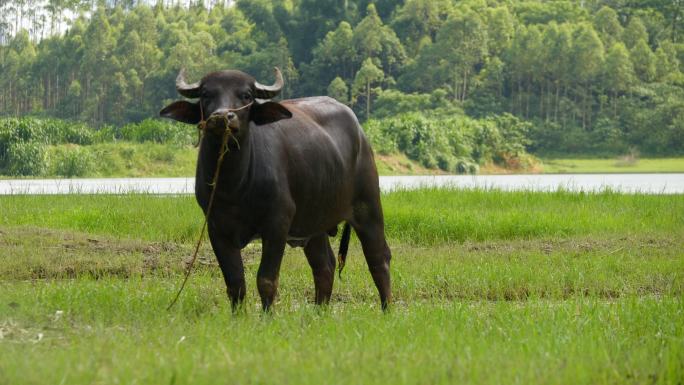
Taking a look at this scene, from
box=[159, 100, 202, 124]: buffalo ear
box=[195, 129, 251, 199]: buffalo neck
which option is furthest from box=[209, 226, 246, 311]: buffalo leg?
box=[159, 100, 202, 124]: buffalo ear

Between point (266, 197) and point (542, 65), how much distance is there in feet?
149

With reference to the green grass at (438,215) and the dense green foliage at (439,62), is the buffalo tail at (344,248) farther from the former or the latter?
the dense green foliage at (439,62)

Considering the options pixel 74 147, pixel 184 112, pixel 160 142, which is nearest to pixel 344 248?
pixel 184 112

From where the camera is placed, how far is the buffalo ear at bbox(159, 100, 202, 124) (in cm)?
602

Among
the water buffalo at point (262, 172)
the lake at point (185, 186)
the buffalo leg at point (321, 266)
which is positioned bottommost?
the lake at point (185, 186)

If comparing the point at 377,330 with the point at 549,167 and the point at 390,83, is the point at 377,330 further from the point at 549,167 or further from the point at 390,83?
the point at 390,83

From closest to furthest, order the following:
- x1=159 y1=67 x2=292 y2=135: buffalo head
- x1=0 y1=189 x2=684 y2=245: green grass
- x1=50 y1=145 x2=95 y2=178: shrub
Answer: x1=159 y1=67 x2=292 y2=135: buffalo head → x1=0 y1=189 x2=684 y2=245: green grass → x1=50 y1=145 x2=95 y2=178: shrub

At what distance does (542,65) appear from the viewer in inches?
1955

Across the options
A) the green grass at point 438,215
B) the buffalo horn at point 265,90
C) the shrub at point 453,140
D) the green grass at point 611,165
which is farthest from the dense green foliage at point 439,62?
the buffalo horn at point 265,90

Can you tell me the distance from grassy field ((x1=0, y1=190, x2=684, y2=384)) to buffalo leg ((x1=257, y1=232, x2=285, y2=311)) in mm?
134

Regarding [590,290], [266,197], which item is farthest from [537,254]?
[266,197]

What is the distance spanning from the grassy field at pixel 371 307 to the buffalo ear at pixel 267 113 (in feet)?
3.81

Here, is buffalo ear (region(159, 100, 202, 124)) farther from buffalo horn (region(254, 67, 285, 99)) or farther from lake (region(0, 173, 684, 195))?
lake (region(0, 173, 684, 195))

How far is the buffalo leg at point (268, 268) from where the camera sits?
19.7 feet
